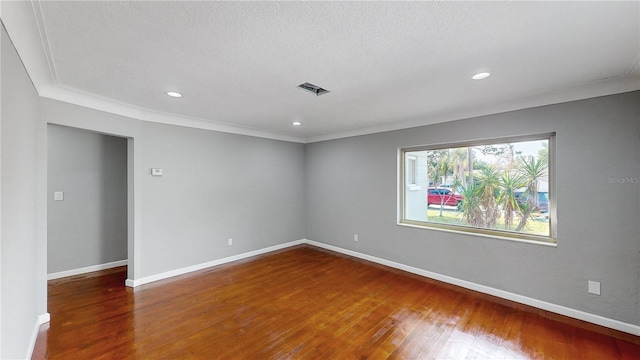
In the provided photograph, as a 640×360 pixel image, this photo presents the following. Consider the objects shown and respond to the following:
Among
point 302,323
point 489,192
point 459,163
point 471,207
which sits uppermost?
point 459,163

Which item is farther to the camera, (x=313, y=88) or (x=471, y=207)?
(x=471, y=207)

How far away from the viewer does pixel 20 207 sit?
1.82m

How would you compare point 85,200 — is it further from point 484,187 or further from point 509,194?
point 509,194

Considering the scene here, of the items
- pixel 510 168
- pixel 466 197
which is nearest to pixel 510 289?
pixel 466 197

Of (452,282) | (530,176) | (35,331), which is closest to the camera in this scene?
(35,331)

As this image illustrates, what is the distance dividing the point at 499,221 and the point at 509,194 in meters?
0.36

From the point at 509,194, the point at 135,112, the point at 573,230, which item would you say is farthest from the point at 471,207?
the point at 135,112

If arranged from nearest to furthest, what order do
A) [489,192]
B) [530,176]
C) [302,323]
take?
[302,323]
[530,176]
[489,192]

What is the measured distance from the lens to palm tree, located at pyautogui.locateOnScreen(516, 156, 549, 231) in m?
3.05

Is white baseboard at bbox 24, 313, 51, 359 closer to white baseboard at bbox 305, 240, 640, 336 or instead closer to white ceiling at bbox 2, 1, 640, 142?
white ceiling at bbox 2, 1, 640, 142

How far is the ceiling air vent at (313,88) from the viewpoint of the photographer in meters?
2.62

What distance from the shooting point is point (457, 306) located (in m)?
2.94

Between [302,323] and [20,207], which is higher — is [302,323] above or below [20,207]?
below

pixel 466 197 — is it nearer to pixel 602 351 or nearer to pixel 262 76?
pixel 602 351
